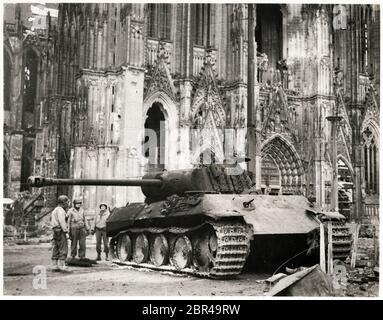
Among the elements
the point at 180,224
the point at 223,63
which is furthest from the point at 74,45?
the point at 180,224

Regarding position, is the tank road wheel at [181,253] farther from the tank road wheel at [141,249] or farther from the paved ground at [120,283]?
the tank road wheel at [141,249]

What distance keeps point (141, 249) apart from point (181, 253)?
1889 millimetres

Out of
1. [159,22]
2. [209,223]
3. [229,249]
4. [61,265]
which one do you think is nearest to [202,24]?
[159,22]

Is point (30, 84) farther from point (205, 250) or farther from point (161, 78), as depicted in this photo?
point (205, 250)

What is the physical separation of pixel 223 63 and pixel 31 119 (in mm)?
11892

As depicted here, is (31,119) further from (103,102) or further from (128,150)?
(128,150)

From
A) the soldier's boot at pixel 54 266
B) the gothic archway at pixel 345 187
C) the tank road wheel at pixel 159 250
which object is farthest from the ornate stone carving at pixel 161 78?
the soldier's boot at pixel 54 266

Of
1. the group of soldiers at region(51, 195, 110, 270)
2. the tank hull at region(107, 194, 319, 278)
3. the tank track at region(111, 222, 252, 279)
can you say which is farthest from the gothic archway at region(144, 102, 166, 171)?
the tank track at region(111, 222, 252, 279)

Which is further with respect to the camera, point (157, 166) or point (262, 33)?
point (262, 33)

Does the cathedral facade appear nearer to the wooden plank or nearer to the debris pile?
the debris pile
